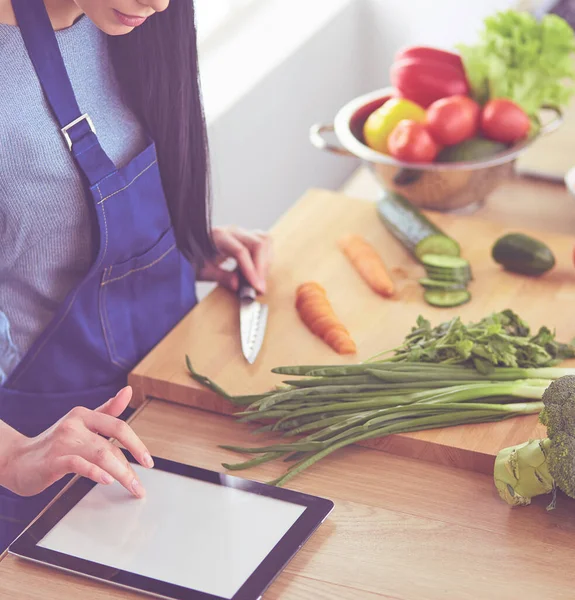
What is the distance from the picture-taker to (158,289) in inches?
65.5

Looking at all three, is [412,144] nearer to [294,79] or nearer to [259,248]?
[259,248]

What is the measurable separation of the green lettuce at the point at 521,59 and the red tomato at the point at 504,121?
71 millimetres

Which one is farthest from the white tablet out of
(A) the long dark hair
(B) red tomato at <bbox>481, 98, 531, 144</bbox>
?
(B) red tomato at <bbox>481, 98, 531, 144</bbox>

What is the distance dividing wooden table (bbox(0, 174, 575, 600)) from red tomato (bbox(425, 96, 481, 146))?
87cm

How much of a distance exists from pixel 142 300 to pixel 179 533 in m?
0.54

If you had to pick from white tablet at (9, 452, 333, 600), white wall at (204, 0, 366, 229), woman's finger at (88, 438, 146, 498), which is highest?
woman's finger at (88, 438, 146, 498)

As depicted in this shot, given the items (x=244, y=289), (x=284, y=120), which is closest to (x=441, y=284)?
(x=244, y=289)

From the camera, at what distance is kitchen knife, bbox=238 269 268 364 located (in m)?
1.55

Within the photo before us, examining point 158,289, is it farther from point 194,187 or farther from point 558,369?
point 558,369

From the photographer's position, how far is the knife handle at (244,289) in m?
1.70

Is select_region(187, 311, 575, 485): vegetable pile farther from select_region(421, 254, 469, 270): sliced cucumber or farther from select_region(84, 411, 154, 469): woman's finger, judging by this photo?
select_region(421, 254, 469, 270): sliced cucumber

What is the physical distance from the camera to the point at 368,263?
5.88ft

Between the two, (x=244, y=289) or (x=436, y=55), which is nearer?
(x=244, y=289)

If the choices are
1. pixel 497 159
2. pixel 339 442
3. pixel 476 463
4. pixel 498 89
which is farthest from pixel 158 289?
pixel 498 89
